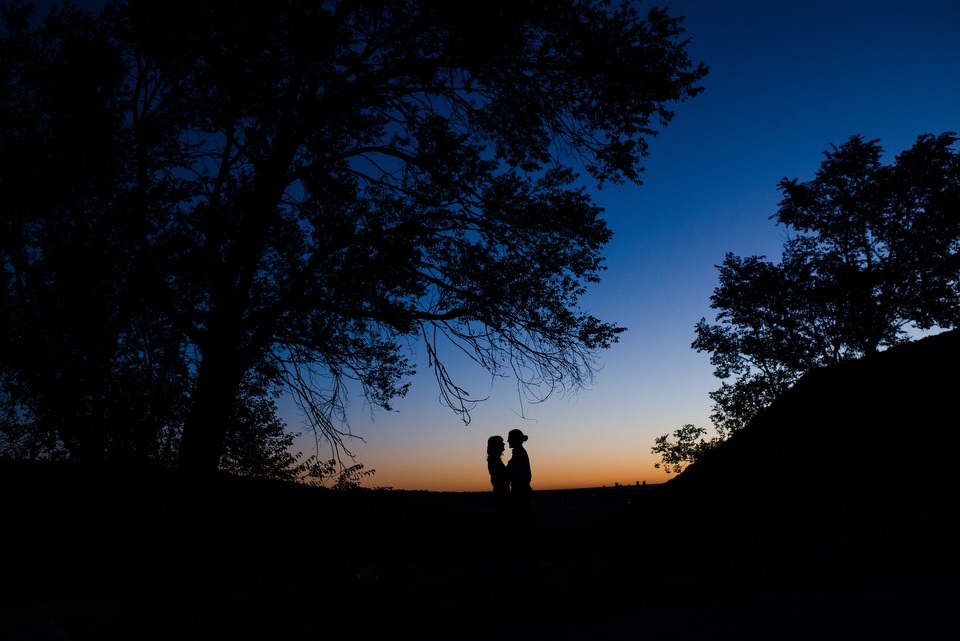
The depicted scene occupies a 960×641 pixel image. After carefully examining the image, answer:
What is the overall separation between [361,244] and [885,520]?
8.83m

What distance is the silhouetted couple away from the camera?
10781 mm

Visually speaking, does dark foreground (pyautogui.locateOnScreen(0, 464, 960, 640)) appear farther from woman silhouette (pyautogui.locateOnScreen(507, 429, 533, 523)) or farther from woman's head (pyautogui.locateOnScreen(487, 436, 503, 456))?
woman's head (pyautogui.locateOnScreen(487, 436, 503, 456))

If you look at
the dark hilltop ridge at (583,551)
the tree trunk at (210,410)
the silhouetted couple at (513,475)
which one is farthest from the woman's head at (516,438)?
the tree trunk at (210,410)

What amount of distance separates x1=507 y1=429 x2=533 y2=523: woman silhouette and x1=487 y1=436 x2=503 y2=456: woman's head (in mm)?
265

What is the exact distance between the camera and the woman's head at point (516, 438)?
10828mm

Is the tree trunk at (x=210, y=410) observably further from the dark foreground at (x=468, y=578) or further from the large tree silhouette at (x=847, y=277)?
the large tree silhouette at (x=847, y=277)

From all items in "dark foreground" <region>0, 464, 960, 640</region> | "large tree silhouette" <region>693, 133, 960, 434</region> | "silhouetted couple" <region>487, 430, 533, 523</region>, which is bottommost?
"dark foreground" <region>0, 464, 960, 640</region>

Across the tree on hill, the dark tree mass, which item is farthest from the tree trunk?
the tree on hill

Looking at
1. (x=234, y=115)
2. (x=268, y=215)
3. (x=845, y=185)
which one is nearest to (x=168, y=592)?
(x=268, y=215)

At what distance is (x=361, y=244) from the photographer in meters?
9.48

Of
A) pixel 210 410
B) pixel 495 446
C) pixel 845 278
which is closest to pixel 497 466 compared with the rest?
pixel 495 446

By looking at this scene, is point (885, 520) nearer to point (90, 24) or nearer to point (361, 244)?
point (361, 244)

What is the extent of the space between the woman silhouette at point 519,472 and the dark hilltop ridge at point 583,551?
0.68 meters

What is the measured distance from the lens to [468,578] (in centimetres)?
738
